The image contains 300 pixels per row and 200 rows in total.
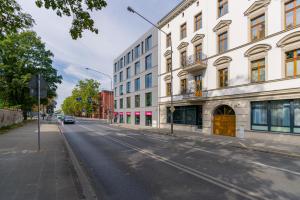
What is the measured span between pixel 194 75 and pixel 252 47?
6.65 metres

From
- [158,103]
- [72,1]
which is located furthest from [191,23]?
[72,1]

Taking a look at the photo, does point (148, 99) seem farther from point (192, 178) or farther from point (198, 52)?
point (192, 178)

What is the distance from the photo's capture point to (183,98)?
20562 mm

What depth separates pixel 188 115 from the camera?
68.8 ft

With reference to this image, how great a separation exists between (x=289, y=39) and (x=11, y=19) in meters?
15.1

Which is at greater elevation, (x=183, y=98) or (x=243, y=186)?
(x=183, y=98)

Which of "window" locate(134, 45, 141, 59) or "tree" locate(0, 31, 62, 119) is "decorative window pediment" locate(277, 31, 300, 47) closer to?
"window" locate(134, 45, 141, 59)

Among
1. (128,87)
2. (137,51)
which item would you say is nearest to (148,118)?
(128,87)

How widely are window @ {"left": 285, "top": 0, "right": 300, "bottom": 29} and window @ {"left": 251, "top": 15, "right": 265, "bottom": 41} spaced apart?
1.60 meters

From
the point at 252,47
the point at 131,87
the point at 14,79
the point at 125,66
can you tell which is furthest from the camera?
the point at 125,66

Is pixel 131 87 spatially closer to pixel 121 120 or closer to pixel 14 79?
pixel 121 120

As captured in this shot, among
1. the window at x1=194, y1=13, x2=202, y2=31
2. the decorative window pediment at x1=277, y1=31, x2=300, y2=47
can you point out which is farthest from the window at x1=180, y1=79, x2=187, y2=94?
the decorative window pediment at x1=277, y1=31, x2=300, y2=47

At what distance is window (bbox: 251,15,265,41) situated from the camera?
14.0m

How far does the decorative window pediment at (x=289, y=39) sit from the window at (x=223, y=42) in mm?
4707
